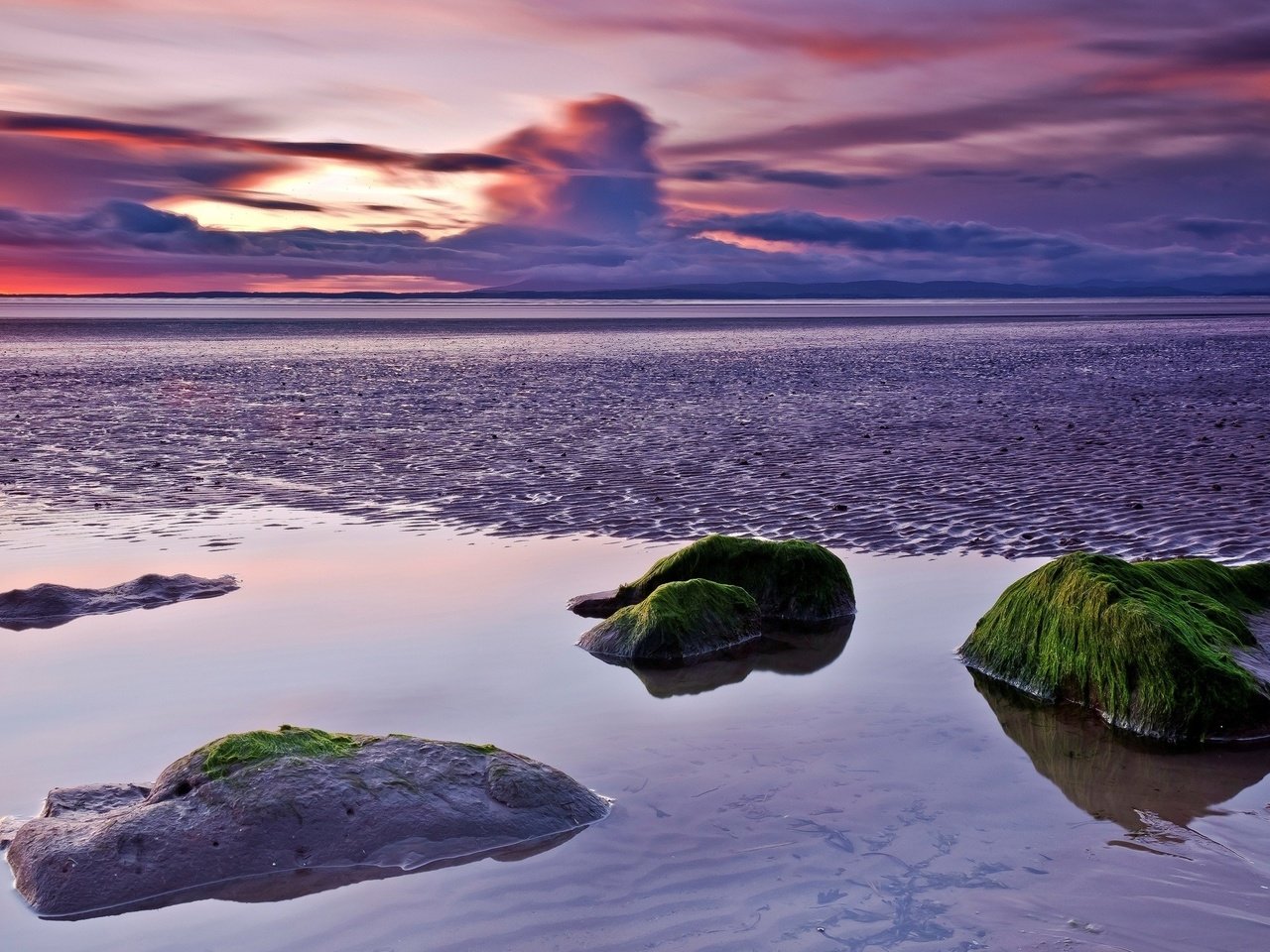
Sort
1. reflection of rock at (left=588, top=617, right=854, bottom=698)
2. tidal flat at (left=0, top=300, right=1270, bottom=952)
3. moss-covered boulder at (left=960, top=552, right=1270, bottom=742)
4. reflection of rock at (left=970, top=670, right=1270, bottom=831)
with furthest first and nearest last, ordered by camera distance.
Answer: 1. reflection of rock at (left=588, top=617, right=854, bottom=698)
2. moss-covered boulder at (left=960, top=552, right=1270, bottom=742)
3. reflection of rock at (left=970, top=670, right=1270, bottom=831)
4. tidal flat at (left=0, top=300, right=1270, bottom=952)

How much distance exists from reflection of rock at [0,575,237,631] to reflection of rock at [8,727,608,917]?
4.90 meters

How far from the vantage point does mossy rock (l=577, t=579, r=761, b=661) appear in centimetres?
1022

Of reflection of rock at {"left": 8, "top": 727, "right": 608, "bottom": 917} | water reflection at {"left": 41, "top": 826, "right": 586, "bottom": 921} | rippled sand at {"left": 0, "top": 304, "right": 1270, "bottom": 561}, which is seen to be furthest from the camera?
rippled sand at {"left": 0, "top": 304, "right": 1270, "bottom": 561}

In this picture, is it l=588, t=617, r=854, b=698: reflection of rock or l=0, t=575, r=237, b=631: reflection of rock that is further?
l=0, t=575, r=237, b=631: reflection of rock

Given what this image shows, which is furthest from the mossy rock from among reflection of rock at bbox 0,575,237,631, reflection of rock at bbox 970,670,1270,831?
reflection of rock at bbox 0,575,237,631

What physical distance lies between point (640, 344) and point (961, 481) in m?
53.5

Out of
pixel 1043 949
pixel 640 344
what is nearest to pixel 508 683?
pixel 1043 949

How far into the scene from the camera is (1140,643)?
8523 mm

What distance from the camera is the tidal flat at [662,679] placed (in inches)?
226

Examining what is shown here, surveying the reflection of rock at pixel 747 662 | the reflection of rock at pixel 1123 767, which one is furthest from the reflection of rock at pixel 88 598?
the reflection of rock at pixel 1123 767

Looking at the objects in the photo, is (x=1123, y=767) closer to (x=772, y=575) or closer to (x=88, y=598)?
(x=772, y=575)

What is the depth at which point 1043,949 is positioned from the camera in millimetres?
5238

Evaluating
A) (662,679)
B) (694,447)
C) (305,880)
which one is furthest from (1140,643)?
(694,447)

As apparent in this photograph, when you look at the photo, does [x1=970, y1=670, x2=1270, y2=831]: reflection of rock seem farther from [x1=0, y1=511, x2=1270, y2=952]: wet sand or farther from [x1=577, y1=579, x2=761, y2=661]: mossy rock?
[x1=577, y1=579, x2=761, y2=661]: mossy rock
